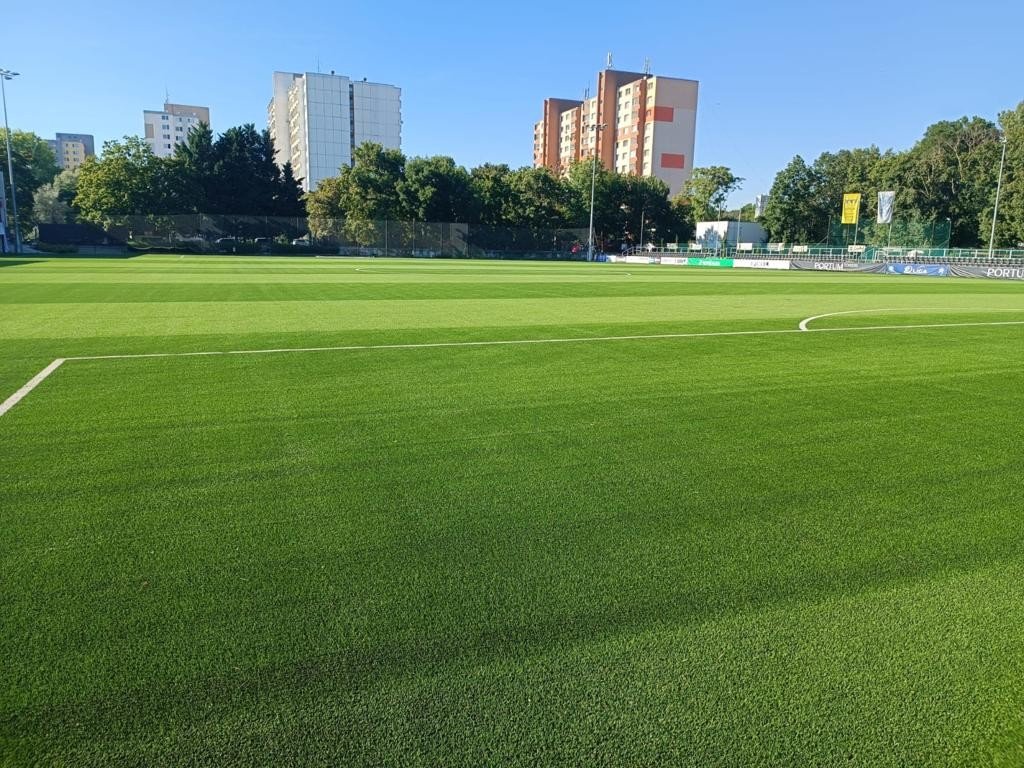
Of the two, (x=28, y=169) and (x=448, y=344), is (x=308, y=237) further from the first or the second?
(x=448, y=344)

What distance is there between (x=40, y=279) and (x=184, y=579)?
76.3 ft

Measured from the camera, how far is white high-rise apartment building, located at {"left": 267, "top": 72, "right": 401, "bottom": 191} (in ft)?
358

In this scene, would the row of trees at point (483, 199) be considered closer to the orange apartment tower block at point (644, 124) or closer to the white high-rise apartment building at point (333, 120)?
the orange apartment tower block at point (644, 124)

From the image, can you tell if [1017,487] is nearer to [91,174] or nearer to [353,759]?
[353,759]

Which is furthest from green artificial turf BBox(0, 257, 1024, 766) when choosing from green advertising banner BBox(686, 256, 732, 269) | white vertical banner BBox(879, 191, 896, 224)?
white vertical banner BBox(879, 191, 896, 224)

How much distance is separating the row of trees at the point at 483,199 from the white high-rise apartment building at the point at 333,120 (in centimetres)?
4101

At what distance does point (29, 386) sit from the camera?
6.36m

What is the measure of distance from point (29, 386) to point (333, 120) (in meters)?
115

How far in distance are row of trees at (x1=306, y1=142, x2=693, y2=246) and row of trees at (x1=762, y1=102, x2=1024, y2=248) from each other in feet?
41.0

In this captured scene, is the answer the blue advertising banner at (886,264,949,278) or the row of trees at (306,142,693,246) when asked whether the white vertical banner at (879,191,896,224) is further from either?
the row of trees at (306,142,693,246)

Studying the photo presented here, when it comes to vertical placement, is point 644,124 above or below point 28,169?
above

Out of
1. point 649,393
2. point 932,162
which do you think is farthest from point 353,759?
point 932,162

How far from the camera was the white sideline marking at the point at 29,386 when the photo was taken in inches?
222

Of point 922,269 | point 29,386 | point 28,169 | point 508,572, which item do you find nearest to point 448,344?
point 29,386
